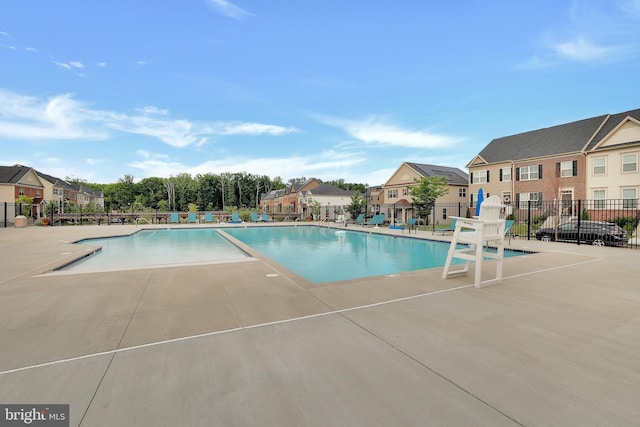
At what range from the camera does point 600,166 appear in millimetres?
18422

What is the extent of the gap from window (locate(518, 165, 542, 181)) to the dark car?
13021 mm

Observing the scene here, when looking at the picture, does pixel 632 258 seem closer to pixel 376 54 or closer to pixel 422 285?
pixel 422 285

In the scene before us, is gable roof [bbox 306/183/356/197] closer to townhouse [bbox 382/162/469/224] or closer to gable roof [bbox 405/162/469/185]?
townhouse [bbox 382/162/469/224]

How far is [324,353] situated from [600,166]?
24.5 m

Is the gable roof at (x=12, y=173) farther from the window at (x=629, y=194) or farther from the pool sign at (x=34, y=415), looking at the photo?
the window at (x=629, y=194)

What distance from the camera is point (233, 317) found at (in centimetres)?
306

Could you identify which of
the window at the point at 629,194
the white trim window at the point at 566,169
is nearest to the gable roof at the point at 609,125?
the white trim window at the point at 566,169

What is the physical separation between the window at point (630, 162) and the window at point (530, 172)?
15.1 feet

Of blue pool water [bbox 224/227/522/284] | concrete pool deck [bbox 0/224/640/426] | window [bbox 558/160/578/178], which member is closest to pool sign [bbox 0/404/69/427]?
concrete pool deck [bbox 0/224/640/426]

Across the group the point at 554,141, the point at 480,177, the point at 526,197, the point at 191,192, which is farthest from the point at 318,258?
the point at 191,192

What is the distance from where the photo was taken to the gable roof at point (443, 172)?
27.7m

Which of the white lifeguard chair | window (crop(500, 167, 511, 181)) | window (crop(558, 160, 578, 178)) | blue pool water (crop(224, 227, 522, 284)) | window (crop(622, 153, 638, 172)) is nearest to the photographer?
the white lifeguard chair

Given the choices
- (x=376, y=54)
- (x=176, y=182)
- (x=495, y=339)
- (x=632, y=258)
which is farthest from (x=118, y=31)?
(x=176, y=182)

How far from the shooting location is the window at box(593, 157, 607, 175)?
18.2 m
